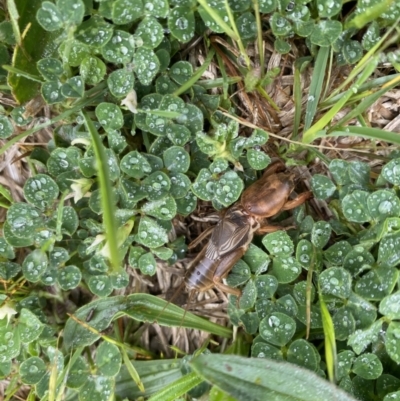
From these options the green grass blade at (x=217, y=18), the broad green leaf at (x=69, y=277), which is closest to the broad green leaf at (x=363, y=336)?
the broad green leaf at (x=69, y=277)

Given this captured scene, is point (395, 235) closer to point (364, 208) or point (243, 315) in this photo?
point (364, 208)

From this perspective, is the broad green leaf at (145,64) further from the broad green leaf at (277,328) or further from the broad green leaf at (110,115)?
the broad green leaf at (277,328)

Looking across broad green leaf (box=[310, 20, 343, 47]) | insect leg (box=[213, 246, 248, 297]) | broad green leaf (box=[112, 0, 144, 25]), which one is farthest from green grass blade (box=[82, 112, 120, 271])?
broad green leaf (box=[310, 20, 343, 47])

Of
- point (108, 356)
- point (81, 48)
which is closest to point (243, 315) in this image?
point (108, 356)

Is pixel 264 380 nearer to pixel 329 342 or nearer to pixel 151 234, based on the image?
pixel 329 342

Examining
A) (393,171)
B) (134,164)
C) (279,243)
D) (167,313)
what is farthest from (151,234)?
(393,171)
